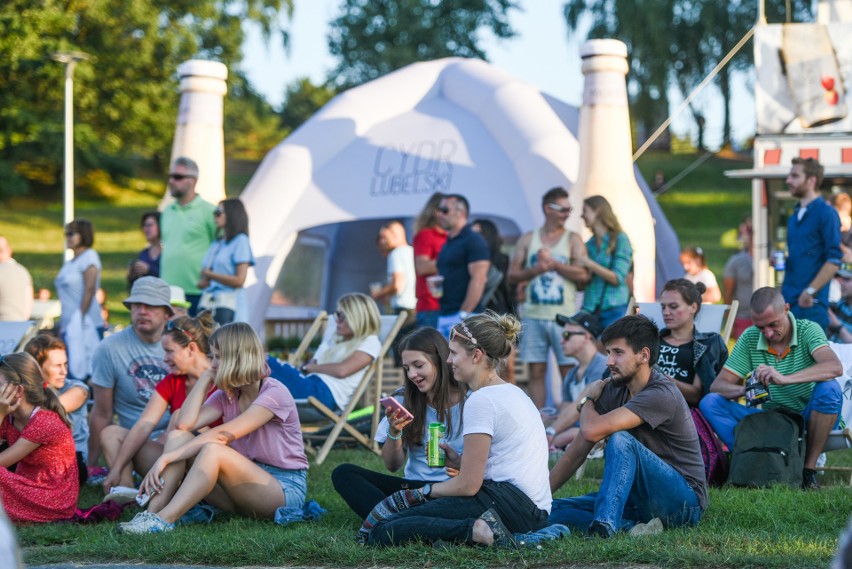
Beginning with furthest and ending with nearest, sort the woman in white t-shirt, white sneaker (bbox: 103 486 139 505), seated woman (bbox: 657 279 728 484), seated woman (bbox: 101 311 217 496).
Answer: the woman in white t-shirt → seated woman (bbox: 657 279 728 484) → seated woman (bbox: 101 311 217 496) → white sneaker (bbox: 103 486 139 505)

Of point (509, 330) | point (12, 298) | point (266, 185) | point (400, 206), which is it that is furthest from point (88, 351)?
point (509, 330)

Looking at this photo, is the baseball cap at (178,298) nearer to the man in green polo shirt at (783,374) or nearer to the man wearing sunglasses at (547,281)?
the man wearing sunglasses at (547,281)

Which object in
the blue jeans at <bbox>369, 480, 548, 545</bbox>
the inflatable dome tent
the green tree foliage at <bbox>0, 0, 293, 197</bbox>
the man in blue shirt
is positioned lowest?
the blue jeans at <bbox>369, 480, 548, 545</bbox>

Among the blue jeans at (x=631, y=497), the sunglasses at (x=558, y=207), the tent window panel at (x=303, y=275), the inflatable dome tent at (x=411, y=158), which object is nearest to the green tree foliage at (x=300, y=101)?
the tent window panel at (x=303, y=275)

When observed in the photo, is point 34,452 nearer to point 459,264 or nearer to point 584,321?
point 459,264

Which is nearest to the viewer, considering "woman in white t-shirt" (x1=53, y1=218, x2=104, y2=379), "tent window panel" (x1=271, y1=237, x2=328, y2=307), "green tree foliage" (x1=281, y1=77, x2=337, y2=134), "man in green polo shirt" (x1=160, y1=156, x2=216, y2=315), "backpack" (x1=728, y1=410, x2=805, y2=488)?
"backpack" (x1=728, y1=410, x2=805, y2=488)

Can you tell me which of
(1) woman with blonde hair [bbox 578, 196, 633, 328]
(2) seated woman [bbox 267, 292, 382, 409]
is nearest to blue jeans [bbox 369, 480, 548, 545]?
(2) seated woman [bbox 267, 292, 382, 409]

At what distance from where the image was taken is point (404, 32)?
135ft

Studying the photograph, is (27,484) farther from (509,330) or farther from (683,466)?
(683,466)

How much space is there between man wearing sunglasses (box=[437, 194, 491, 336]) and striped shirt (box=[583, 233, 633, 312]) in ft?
2.42

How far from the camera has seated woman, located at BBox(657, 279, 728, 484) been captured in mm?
6270

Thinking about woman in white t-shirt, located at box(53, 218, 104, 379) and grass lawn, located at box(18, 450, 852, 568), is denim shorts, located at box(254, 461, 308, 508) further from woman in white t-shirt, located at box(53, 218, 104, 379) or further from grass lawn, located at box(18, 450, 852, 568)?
woman in white t-shirt, located at box(53, 218, 104, 379)

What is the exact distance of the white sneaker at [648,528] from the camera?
4.69 m

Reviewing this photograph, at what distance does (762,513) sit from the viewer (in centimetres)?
510
